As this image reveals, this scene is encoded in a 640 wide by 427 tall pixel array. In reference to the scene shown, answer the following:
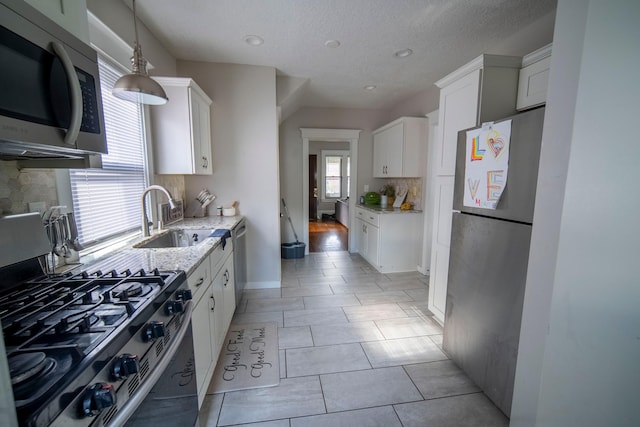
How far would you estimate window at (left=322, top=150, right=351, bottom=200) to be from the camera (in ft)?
28.6

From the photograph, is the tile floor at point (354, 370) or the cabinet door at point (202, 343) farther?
the tile floor at point (354, 370)

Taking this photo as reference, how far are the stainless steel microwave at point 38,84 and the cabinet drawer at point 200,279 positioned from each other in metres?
0.77

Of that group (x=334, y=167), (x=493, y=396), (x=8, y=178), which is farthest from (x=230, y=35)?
(x=334, y=167)

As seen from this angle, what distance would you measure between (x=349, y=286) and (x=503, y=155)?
7.76 ft

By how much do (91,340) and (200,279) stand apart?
812mm

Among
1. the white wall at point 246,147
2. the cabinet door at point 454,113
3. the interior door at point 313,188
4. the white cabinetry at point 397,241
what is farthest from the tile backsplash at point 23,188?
the interior door at point 313,188

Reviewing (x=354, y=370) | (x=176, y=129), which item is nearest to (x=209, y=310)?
(x=354, y=370)

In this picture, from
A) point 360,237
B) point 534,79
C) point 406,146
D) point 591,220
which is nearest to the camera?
point 591,220

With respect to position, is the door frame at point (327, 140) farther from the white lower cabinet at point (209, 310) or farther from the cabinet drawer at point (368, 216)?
the white lower cabinet at point (209, 310)

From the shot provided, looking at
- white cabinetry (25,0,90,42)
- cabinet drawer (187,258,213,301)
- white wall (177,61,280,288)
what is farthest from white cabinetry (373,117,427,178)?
white cabinetry (25,0,90,42)

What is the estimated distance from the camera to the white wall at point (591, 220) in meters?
0.80

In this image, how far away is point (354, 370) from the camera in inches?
75.3

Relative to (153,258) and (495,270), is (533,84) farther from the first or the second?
(153,258)

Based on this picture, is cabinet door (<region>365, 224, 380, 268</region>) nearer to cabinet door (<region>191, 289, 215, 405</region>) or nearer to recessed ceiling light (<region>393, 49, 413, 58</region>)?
recessed ceiling light (<region>393, 49, 413, 58</region>)
